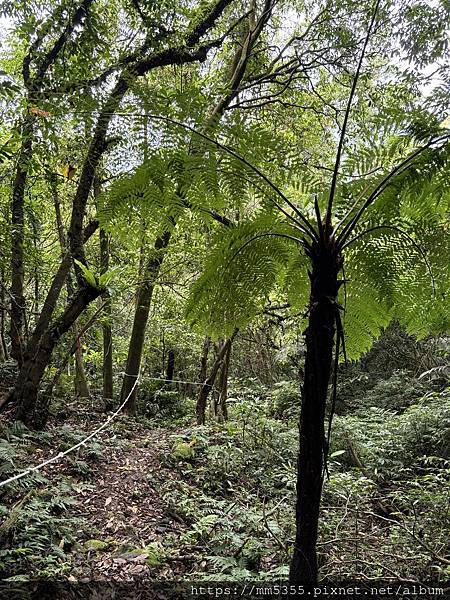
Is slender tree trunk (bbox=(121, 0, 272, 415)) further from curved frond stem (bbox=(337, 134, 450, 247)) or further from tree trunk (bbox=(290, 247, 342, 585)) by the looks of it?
tree trunk (bbox=(290, 247, 342, 585))

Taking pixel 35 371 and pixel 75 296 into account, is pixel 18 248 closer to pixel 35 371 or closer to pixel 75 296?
pixel 75 296

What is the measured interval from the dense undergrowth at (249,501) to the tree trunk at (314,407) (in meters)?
0.08

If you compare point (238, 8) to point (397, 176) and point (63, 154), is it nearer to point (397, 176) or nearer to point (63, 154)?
point (63, 154)

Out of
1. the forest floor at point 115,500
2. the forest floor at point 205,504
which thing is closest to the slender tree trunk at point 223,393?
the forest floor at point 205,504

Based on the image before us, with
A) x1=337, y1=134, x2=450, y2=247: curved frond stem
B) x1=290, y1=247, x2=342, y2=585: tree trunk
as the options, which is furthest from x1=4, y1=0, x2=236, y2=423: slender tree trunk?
x1=290, y1=247, x2=342, y2=585: tree trunk

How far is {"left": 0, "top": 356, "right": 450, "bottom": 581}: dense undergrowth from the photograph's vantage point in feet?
7.29

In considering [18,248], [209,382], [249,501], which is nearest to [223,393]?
[209,382]

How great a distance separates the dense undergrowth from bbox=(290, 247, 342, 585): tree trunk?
0.08 meters

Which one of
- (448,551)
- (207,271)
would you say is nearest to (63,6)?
(207,271)

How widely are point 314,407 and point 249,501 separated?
280cm

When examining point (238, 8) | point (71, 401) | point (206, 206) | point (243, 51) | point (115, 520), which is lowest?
point (115, 520)

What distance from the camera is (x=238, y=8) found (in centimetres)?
564

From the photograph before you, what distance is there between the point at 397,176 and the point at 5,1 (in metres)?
3.70

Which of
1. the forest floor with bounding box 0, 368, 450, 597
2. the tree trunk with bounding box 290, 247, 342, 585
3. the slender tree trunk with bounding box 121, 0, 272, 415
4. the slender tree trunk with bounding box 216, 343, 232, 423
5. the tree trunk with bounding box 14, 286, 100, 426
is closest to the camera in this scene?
the tree trunk with bounding box 290, 247, 342, 585
